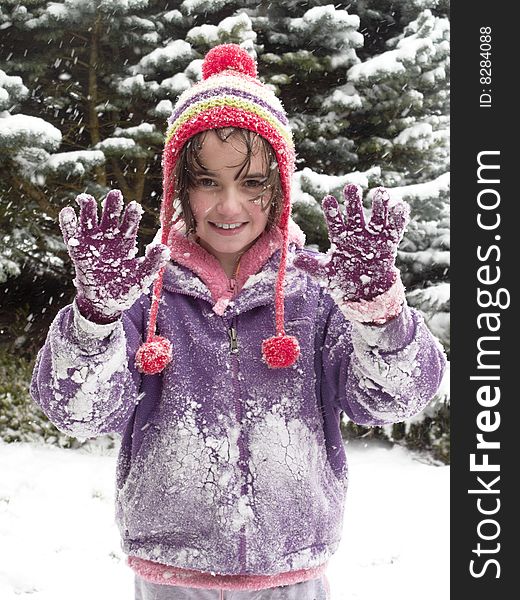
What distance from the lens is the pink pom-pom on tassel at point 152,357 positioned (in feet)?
5.02

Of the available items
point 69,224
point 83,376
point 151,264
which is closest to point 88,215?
point 69,224

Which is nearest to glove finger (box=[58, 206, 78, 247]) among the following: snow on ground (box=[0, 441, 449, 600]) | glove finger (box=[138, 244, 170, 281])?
glove finger (box=[138, 244, 170, 281])

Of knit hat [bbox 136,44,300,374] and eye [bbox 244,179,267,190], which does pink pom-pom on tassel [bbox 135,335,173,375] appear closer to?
knit hat [bbox 136,44,300,374]

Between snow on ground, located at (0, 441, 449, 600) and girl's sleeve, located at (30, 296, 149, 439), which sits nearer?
girl's sleeve, located at (30, 296, 149, 439)

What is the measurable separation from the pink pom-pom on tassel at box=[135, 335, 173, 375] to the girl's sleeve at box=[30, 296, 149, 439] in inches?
1.3

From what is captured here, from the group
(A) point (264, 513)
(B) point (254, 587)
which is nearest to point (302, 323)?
(A) point (264, 513)

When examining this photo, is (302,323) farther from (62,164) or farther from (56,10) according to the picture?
(56,10)

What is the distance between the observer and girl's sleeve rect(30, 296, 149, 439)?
141cm

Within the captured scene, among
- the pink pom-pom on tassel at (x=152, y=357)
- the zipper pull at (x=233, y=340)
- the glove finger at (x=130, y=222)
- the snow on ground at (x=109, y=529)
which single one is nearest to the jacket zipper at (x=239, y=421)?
the zipper pull at (x=233, y=340)

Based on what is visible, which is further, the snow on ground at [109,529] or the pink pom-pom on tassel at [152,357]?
the snow on ground at [109,529]

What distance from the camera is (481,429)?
3.48m

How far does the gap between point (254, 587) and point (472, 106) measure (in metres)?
3.83

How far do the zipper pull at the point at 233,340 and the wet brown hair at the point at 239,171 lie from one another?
281mm

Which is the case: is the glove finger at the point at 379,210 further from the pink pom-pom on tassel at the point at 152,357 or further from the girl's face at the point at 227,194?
the pink pom-pom on tassel at the point at 152,357
